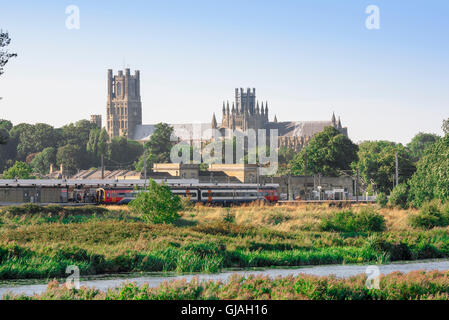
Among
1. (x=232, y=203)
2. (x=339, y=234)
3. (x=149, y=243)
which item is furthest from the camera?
(x=232, y=203)

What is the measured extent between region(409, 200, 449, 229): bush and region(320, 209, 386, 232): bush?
2449 millimetres

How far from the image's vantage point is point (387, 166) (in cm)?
10219

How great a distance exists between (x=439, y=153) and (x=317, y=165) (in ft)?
171

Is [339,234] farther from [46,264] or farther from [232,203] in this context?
[232,203]

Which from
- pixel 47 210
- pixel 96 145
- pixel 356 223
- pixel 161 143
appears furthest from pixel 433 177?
pixel 96 145

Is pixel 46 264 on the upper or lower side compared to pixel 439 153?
lower

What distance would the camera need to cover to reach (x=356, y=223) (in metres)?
46.0

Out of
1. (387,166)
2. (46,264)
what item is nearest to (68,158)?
(387,166)

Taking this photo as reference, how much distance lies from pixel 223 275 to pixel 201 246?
5.38 meters

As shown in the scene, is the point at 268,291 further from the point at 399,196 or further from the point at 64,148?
the point at 64,148

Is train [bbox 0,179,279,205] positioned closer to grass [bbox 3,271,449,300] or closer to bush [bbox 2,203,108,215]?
bush [bbox 2,203,108,215]

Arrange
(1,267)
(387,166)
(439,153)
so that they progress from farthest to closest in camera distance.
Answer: (387,166) < (439,153) < (1,267)

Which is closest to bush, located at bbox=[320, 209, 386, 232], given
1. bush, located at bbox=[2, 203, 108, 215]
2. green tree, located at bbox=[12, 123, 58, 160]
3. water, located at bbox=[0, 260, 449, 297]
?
water, located at bbox=[0, 260, 449, 297]
